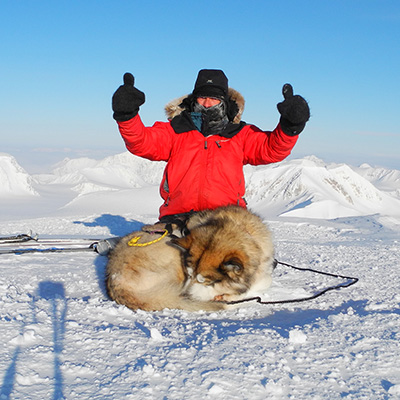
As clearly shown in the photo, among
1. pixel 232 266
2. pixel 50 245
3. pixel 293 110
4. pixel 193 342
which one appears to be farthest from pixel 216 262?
pixel 50 245

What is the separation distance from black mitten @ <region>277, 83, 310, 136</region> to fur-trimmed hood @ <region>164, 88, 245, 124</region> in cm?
109

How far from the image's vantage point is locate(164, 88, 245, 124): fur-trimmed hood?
460cm

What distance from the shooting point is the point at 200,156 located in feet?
13.9

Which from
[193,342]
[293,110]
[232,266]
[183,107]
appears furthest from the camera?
[183,107]

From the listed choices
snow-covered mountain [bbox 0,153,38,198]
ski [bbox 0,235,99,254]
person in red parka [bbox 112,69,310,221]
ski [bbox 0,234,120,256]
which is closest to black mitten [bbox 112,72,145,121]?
person in red parka [bbox 112,69,310,221]

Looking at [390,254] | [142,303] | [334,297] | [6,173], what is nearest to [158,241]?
[142,303]

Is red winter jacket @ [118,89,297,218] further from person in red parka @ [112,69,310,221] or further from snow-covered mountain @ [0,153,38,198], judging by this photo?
snow-covered mountain @ [0,153,38,198]

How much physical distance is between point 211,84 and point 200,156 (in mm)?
867

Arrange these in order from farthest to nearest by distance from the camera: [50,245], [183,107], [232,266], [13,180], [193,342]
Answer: [13,180] < [50,245] < [183,107] < [232,266] < [193,342]

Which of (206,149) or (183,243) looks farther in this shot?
(206,149)

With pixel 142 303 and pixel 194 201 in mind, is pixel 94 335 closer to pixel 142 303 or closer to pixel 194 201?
pixel 142 303

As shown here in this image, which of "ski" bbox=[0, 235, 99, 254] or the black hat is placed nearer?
the black hat

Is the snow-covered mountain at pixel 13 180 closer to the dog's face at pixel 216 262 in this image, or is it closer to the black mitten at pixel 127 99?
the black mitten at pixel 127 99

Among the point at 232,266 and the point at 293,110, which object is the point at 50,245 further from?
the point at 293,110
